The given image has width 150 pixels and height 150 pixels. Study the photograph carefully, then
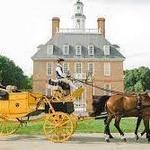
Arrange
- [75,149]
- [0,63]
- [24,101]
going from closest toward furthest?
[75,149] → [24,101] → [0,63]

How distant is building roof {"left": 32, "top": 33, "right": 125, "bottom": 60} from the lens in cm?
6694

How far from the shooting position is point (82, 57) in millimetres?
67250

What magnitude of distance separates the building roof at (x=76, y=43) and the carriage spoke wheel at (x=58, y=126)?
166ft

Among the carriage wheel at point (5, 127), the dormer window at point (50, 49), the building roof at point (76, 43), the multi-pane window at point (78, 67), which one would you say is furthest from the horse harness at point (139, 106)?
the dormer window at point (50, 49)

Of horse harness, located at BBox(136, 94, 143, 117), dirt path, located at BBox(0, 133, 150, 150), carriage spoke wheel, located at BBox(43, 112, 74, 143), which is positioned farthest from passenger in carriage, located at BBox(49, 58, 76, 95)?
horse harness, located at BBox(136, 94, 143, 117)

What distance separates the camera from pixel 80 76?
6594 centimetres

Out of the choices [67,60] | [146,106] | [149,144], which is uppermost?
[67,60]

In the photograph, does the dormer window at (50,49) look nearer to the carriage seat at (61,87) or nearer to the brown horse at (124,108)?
the carriage seat at (61,87)

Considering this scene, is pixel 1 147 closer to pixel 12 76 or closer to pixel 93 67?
pixel 93 67

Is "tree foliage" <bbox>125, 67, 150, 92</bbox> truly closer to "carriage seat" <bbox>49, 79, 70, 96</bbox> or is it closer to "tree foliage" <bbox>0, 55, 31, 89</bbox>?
"tree foliage" <bbox>0, 55, 31, 89</bbox>

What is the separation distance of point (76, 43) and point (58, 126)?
2108 inches

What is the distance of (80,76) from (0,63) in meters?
17.6

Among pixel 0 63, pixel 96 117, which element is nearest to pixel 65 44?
pixel 0 63

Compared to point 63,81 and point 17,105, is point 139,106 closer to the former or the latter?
point 63,81
